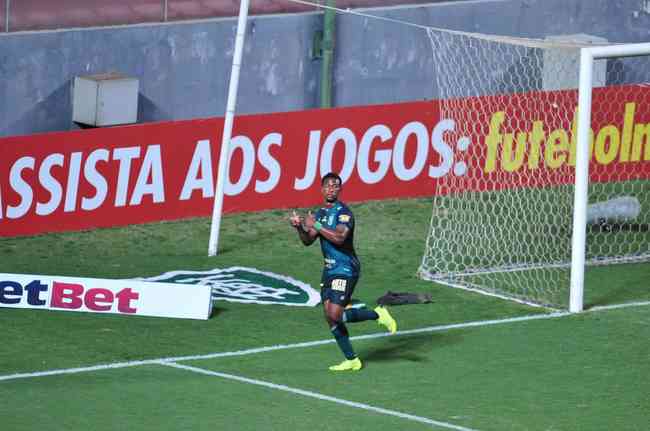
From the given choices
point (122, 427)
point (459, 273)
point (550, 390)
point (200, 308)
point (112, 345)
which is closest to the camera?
point (122, 427)

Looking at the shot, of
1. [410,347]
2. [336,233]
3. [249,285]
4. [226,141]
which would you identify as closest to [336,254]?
[336,233]

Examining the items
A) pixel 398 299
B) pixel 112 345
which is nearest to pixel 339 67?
pixel 398 299

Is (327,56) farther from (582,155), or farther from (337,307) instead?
(337,307)

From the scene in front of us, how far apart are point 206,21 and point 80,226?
501cm

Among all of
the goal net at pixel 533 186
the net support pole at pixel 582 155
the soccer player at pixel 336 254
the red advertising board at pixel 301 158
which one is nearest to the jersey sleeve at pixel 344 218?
the soccer player at pixel 336 254

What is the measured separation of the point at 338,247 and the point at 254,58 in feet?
34.7

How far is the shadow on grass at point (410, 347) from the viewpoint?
13.6 m

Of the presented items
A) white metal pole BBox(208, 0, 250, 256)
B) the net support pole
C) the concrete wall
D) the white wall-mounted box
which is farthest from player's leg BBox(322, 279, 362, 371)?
the concrete wall

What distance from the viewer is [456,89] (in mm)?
22188

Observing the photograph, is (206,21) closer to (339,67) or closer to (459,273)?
(339,67)

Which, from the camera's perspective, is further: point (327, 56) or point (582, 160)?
point (327, 56)

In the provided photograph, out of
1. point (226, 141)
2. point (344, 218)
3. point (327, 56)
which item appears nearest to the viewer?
point (344, 218)

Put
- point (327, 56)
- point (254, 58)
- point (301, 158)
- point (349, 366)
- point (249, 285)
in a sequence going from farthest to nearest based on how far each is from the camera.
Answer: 1. point (327, 56)
2. point (254, 58)
3. point (301, 158)
4. point (249, 285)
5. point (349, 366)

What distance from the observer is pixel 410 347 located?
45.9 feet
